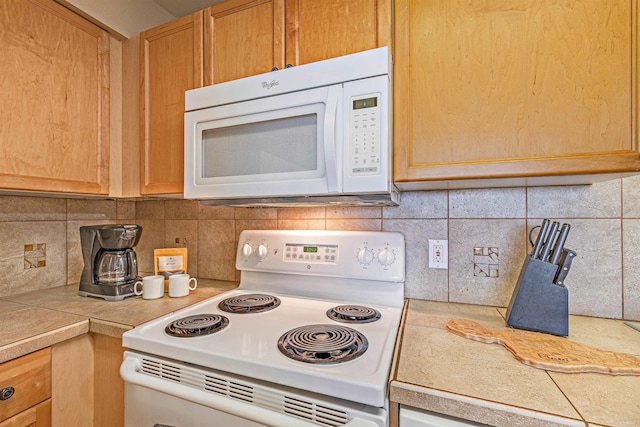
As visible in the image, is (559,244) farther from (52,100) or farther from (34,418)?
(52,100)

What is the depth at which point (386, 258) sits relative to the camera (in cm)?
114

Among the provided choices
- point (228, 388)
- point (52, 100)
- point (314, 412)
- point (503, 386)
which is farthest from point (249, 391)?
point (52, 100)

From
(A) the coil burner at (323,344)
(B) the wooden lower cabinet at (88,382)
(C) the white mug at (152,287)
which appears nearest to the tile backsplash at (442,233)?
(C) the white mug at (152,287)

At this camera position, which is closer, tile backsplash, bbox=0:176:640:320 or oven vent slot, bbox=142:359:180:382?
oven vent slot, bbox=142:359:180:382

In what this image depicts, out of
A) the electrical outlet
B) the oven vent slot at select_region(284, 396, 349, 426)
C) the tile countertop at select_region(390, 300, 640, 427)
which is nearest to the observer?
the tile countertop at select_region(390, 300, 640, 427)

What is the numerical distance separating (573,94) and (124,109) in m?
1.77

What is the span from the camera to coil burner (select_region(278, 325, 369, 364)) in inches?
28.7

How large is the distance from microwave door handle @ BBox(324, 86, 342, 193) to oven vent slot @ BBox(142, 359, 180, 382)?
27.3 inches

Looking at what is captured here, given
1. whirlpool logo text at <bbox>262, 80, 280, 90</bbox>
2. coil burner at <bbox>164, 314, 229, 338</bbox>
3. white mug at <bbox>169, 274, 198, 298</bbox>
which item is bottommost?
coil burner at <bbox>164, 314, 229, 338</bbox>

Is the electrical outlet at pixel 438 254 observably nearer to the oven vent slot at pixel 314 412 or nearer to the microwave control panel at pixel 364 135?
the microwave control panel at pixel 364 135

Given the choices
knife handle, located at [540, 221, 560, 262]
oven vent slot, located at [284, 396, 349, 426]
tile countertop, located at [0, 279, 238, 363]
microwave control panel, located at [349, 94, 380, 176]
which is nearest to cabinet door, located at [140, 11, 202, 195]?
tile countertop, located at [0, 279, 238, 363]

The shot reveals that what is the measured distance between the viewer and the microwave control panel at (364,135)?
893mm

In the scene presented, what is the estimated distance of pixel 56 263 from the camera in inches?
58.7

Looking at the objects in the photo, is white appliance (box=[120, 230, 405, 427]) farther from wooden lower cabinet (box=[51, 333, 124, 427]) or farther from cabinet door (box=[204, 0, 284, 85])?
cabinet door (box=[204, 0, 284, 85])
